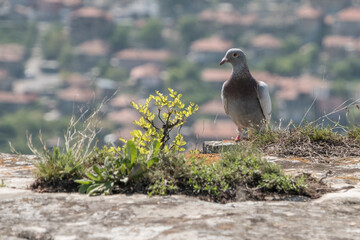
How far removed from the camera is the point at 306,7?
126m

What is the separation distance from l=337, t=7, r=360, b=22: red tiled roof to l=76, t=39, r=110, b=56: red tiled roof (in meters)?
40.2

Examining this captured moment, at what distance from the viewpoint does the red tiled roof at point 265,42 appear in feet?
380

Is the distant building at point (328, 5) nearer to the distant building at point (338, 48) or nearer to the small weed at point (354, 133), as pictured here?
the distant building at point (338, 48)

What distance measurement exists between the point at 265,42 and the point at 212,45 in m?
8.93

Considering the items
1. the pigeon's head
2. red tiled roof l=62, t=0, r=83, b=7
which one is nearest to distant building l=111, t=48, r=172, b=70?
red tiled roof l=62, t=0, r=83, b=7

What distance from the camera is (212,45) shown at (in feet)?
375

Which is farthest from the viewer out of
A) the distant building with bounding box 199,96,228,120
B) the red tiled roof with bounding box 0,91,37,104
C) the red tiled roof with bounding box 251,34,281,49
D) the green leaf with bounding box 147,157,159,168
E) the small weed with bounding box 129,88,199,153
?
the red tiled roof with bounding box 251,34,281,49

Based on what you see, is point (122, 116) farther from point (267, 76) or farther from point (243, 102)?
point (243, 102)

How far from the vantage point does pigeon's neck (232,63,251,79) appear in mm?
6672

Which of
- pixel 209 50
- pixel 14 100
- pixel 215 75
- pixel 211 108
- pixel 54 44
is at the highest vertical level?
pixel 54 44

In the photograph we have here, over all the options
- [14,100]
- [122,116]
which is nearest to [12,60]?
[14,100]

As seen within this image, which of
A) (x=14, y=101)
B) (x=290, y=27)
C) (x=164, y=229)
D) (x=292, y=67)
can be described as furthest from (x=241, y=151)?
(x=290, y=27)

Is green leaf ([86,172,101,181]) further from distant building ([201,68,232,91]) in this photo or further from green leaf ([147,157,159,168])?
distant building ([201,68,232,91])

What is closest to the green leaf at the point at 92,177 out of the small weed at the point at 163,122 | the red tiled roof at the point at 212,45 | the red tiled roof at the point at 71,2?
the small weed at the point at 163,122
